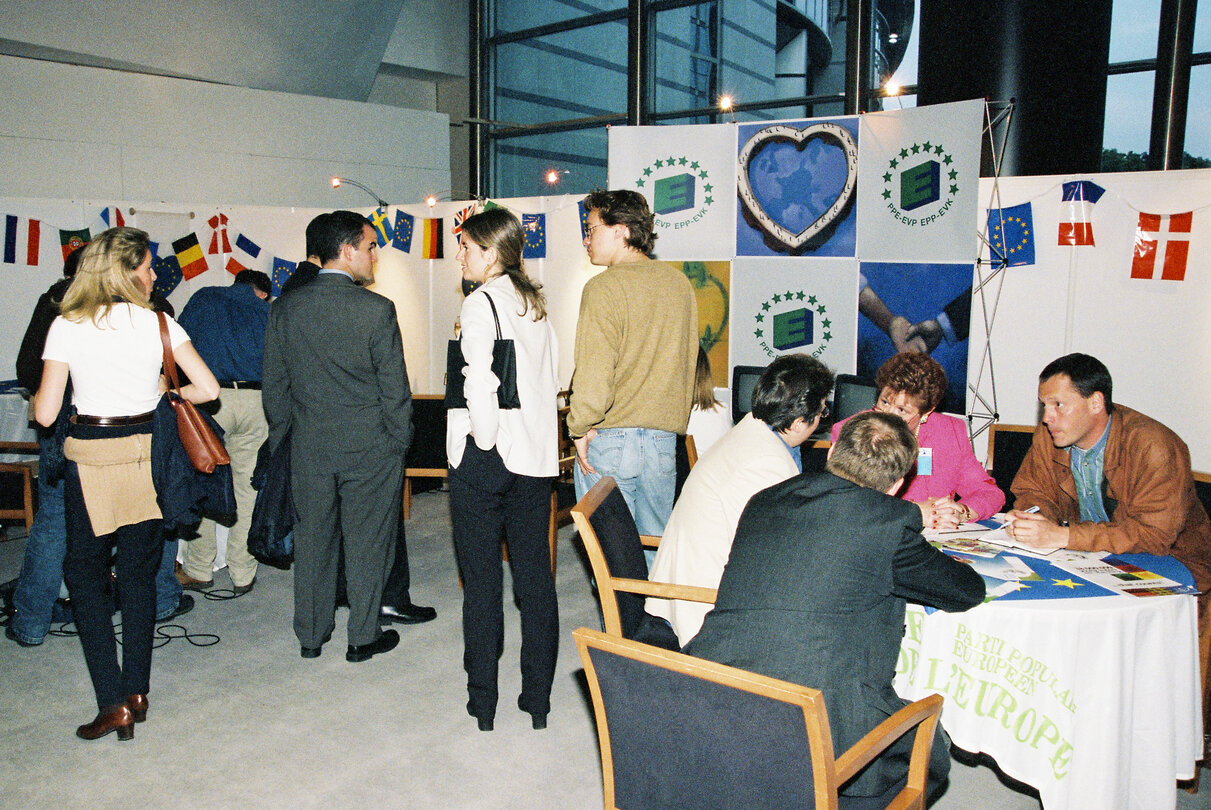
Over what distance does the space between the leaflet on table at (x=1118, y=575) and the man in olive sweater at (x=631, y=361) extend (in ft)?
4.19

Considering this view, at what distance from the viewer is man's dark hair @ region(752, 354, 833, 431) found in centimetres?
219

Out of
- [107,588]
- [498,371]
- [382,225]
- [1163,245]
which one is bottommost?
[107,588]

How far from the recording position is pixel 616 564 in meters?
2.30

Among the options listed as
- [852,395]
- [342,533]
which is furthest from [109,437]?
[852,395]

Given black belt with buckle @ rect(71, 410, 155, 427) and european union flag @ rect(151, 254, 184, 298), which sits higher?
european union flag @ rect(151, 254, 184, 298)

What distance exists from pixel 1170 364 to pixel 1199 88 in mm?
2807

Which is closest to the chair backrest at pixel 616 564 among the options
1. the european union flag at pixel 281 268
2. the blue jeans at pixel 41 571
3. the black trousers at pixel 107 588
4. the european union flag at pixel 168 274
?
the black trousers at pixel 107 588

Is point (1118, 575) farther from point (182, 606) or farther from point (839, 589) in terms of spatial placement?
point (182, 606)

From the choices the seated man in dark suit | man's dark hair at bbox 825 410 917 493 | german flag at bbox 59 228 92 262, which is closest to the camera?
the seated man in dark suit

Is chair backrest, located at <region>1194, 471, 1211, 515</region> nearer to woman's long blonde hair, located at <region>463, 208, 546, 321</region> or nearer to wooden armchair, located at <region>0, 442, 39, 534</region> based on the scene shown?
woman's long blonde hair, located at <region>463, 208, 546, 321</region>

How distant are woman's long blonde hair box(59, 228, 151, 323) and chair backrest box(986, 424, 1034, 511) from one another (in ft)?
10.4

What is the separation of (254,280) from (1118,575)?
3.83 metres

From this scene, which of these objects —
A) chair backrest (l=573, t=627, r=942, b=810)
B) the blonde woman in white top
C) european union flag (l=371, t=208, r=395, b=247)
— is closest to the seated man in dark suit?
chair backrest (l=573, t=627, r=942, b=810)

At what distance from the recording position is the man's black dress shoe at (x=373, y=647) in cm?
339
